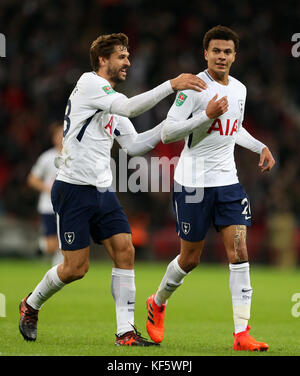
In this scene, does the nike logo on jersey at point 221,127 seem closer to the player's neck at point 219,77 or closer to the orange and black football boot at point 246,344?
the player's neck at point 219,77

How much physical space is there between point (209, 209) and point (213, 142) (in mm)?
536

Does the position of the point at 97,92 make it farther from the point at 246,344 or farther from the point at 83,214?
the point at 246,344

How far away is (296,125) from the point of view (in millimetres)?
18688

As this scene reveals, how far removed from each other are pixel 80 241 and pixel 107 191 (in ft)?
1.51

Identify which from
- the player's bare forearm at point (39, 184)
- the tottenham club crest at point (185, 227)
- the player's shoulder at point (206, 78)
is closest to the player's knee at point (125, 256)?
the tottenham club crest at point (185, 227)

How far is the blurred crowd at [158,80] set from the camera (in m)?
17.6

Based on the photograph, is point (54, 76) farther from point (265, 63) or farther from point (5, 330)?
point (5, 330)

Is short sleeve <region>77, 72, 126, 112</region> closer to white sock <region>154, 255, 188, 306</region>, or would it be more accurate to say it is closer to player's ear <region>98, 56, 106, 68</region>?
player's ear <region>98, 56, 106, 68</region>

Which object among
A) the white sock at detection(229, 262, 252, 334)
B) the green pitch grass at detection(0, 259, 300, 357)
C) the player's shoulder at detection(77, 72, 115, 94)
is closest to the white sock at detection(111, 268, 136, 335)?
the green pitch grass at detection(0, 259, 300, 357)

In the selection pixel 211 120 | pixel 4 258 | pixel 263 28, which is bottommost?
pixel 4 258

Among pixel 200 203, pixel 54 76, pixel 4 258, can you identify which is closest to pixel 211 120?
pixel 200 203

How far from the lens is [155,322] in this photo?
275 inches

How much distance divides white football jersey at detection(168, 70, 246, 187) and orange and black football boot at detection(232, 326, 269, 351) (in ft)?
3.96

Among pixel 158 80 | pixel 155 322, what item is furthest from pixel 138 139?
pixel 158 80
